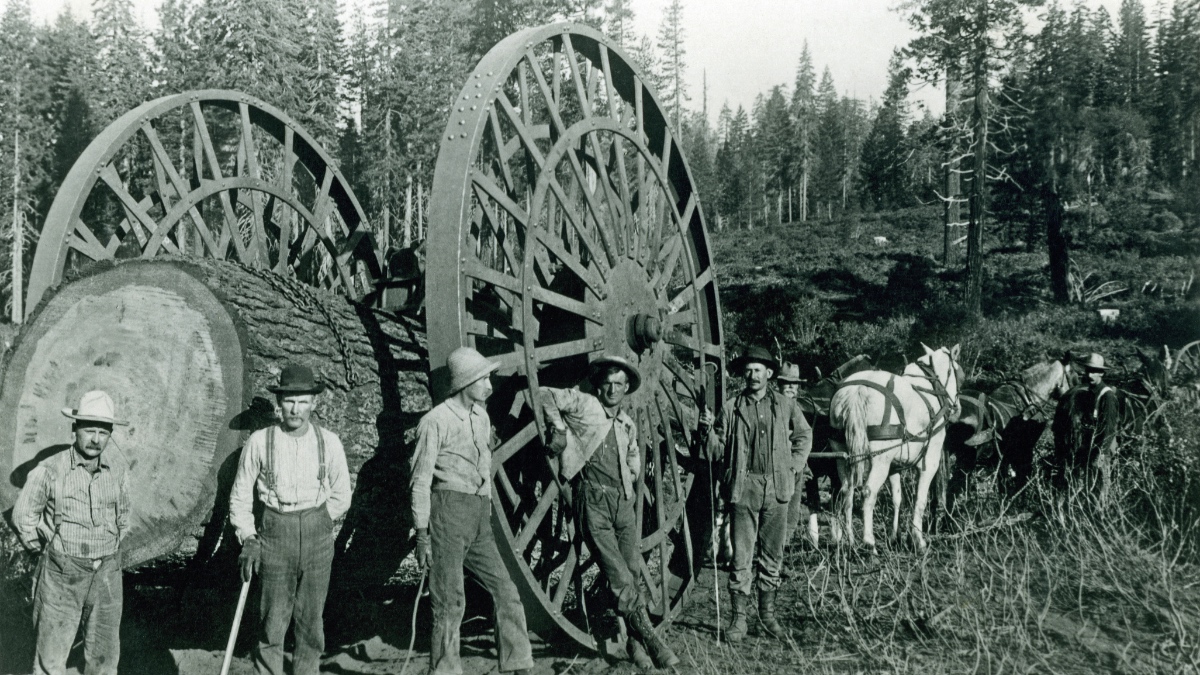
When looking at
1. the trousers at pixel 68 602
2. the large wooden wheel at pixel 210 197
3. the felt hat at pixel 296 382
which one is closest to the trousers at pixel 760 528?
the felt hat at pixel 296 382

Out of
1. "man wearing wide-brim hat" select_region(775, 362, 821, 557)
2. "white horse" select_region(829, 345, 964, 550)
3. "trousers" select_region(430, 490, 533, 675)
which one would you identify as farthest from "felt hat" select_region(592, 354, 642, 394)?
"white horse" select_region(829, 345, 964, 550)

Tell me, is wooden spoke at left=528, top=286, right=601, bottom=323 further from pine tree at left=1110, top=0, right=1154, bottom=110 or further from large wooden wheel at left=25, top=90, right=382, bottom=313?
pine tree at left=1110, top=0, right=1154, bottom=110

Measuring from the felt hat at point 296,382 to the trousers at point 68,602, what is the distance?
A: 1.37 m

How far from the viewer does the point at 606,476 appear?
18.6 ft

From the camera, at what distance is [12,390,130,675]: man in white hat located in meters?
4.68

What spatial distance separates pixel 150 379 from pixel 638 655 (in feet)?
11.3

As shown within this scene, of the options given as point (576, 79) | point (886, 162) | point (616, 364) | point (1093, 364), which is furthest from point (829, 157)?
point (616, 364)

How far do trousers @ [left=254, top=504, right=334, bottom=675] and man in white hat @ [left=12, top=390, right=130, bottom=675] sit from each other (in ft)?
2.67

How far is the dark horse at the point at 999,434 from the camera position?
9.80 metres

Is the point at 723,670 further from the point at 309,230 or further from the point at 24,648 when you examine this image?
the point at 309,230

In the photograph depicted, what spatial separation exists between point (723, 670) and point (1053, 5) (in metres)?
22.5

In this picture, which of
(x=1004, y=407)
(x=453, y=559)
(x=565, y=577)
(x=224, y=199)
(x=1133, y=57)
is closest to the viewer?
(x=453, y=559)

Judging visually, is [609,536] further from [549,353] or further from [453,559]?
[549,353]

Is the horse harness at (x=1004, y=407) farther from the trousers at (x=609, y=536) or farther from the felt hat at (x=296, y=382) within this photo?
the felt hat at (x=296, y=382)
